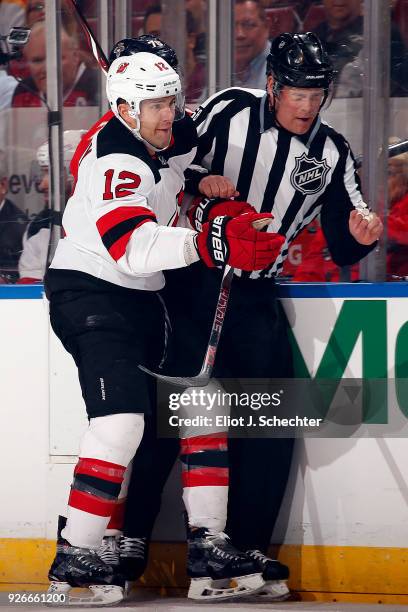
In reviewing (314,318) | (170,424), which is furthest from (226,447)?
(314,318)

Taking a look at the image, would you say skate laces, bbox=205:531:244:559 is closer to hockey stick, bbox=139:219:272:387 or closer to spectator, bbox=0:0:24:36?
hockey stick, bbox=139:219:272:387

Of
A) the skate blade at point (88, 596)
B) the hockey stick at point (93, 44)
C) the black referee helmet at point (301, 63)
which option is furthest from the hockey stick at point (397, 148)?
Result: the skate blade at point (88, 596)

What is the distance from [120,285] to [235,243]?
398mm

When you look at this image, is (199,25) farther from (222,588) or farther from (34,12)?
(222,588)

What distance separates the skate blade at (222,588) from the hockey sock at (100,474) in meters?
0.30

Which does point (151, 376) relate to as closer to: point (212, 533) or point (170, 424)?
point (170, 424)

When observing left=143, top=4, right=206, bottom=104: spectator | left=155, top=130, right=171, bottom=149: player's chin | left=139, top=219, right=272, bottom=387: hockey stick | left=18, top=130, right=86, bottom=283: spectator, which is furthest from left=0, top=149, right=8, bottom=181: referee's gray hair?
left=139, top=219, right=272, bottom=387: hockey stick

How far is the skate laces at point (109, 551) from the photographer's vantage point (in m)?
3.27

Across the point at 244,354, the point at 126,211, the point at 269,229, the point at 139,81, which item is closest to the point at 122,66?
Answer: the point at 139,81

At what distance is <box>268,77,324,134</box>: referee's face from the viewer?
3248mm

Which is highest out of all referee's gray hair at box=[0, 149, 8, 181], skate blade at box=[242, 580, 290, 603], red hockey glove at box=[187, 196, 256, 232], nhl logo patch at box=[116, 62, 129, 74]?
nhl logo patch at box=[116, 62, 129, 74]

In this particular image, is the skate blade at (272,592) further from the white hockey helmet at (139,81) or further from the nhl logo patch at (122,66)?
the nhl logo patch at (122,66)

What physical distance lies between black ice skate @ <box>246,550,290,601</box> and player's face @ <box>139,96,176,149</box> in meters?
1.10

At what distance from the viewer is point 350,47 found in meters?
3.44
